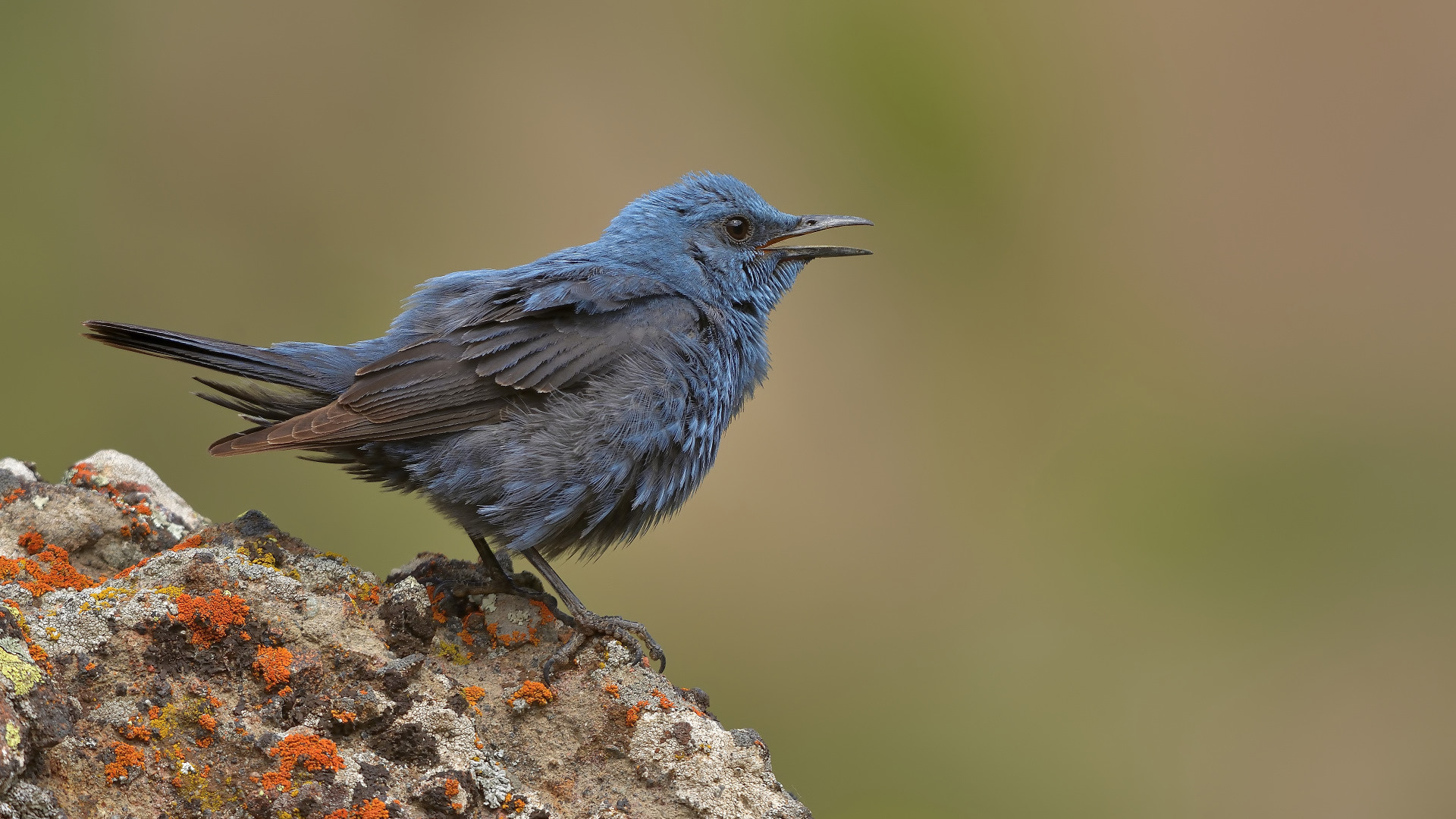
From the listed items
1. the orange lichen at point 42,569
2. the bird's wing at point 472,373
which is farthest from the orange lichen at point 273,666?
the bird's wing at point 472,373

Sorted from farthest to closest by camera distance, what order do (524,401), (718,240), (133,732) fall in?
(718,240) < (524,401) < (133,732)

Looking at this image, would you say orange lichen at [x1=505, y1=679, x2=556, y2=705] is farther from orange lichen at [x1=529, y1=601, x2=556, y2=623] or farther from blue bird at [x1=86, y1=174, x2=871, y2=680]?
orange lichen at [x1=529, y1=601, x2=556, y2=623]

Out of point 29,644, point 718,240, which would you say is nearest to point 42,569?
point 29,644

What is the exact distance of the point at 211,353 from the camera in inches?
167

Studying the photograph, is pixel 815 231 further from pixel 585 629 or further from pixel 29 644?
pixel 29 644

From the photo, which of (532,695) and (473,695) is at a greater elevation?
(532,695)

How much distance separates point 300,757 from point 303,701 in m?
0.22

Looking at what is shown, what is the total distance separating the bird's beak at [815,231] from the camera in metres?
5.47

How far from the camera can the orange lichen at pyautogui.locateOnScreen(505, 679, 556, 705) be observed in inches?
148

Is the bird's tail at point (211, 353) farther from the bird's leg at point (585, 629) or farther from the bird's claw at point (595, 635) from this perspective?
the bird's claw at point (595, 635)

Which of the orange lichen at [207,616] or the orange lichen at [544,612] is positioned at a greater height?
the orange lichen at [544,612]

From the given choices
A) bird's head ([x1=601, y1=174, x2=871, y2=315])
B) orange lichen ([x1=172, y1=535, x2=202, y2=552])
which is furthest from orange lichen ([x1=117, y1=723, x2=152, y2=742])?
bird's head ([x1=601, y1=174, x2=871, y2=315])

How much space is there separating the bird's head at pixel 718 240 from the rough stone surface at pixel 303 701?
1.76m

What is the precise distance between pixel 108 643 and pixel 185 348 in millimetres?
1276
